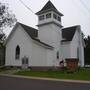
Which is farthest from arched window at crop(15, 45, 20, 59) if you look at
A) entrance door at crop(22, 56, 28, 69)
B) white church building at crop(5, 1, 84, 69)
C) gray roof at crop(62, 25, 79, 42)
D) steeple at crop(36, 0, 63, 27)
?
gray roof at crop(62, 25, 79, 42)

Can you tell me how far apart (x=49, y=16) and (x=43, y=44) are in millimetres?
6514

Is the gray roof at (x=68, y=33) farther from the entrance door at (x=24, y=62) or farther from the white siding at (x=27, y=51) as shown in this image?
the entrance door at (x=24, y=62)

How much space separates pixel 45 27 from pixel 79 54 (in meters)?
11.4

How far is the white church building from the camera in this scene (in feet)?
100

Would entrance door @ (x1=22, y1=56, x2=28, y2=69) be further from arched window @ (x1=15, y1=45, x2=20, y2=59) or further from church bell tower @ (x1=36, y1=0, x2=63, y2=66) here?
church bell tower @ (x1=36, y1=0, x2=63, y2=66)

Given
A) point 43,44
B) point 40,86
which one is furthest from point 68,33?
point 40,86

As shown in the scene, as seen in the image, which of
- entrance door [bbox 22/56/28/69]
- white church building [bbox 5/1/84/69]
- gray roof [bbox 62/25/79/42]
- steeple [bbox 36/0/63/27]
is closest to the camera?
white church building [bbox 5/1/84/69]

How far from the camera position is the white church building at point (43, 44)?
3052 cm

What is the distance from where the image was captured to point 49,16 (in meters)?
33.6

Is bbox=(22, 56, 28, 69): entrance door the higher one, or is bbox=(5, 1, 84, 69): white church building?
bbox=(5, 1, 84, 69): white church building

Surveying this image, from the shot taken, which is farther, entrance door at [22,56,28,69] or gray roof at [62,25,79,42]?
gray roof at [62,25,79,42]

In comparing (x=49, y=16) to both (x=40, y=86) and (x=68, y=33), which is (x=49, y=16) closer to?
(x=68, y=33)

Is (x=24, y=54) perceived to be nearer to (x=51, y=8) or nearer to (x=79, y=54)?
(x=51, y=8)

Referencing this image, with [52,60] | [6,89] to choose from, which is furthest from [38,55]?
[6,89]
